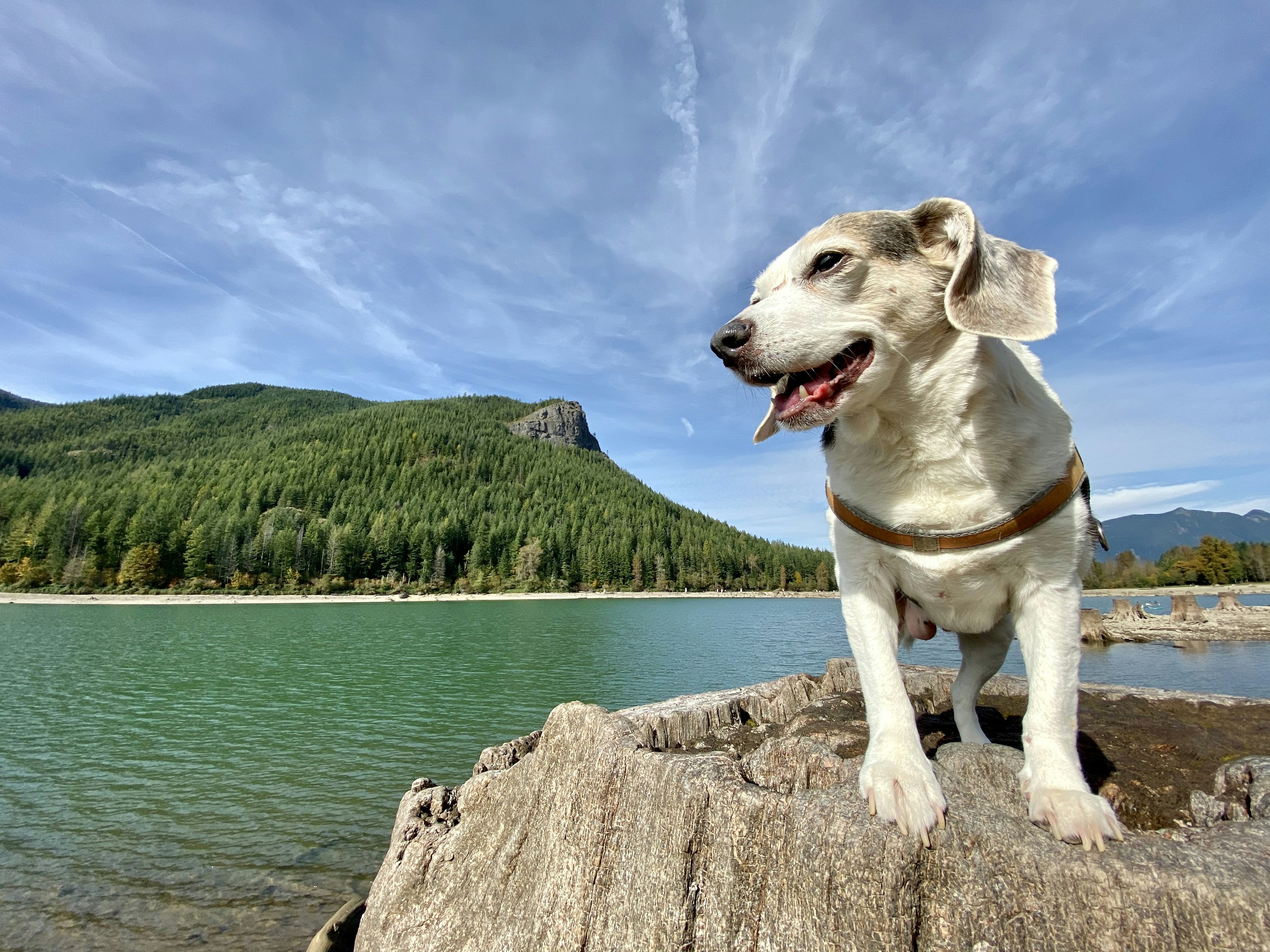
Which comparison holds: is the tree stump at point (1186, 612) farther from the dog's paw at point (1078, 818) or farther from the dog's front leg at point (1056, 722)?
the dog's paw at point (1078, 818)

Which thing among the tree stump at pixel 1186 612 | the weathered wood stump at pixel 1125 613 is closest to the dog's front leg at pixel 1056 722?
the weathered wood stump at pixel 1125 613

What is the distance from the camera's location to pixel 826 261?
279 cm

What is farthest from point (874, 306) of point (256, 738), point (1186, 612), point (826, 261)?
point (1186, 612)

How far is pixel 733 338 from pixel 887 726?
5.84ft

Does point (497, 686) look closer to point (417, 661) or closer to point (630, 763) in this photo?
point (417, 661)

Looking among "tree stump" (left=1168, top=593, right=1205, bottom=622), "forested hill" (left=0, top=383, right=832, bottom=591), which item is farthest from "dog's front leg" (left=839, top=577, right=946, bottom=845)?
"forested hill" (left=0, top=383, right=832, bottom=591)

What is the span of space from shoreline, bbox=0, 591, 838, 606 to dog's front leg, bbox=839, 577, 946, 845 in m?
95.0

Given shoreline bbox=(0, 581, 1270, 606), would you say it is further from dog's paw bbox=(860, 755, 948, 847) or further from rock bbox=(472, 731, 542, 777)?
dog's paw bbox=(860, 755, 948, 847)

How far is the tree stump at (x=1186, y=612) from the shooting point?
4216 centimetres

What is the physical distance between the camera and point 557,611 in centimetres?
7094

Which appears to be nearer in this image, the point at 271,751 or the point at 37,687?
the point at 271,751

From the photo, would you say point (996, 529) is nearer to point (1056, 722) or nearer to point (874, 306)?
point (1056, 722)

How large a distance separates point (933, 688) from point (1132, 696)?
1509mm

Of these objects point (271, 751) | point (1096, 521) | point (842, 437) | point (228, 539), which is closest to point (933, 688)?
point (1096, 521)
